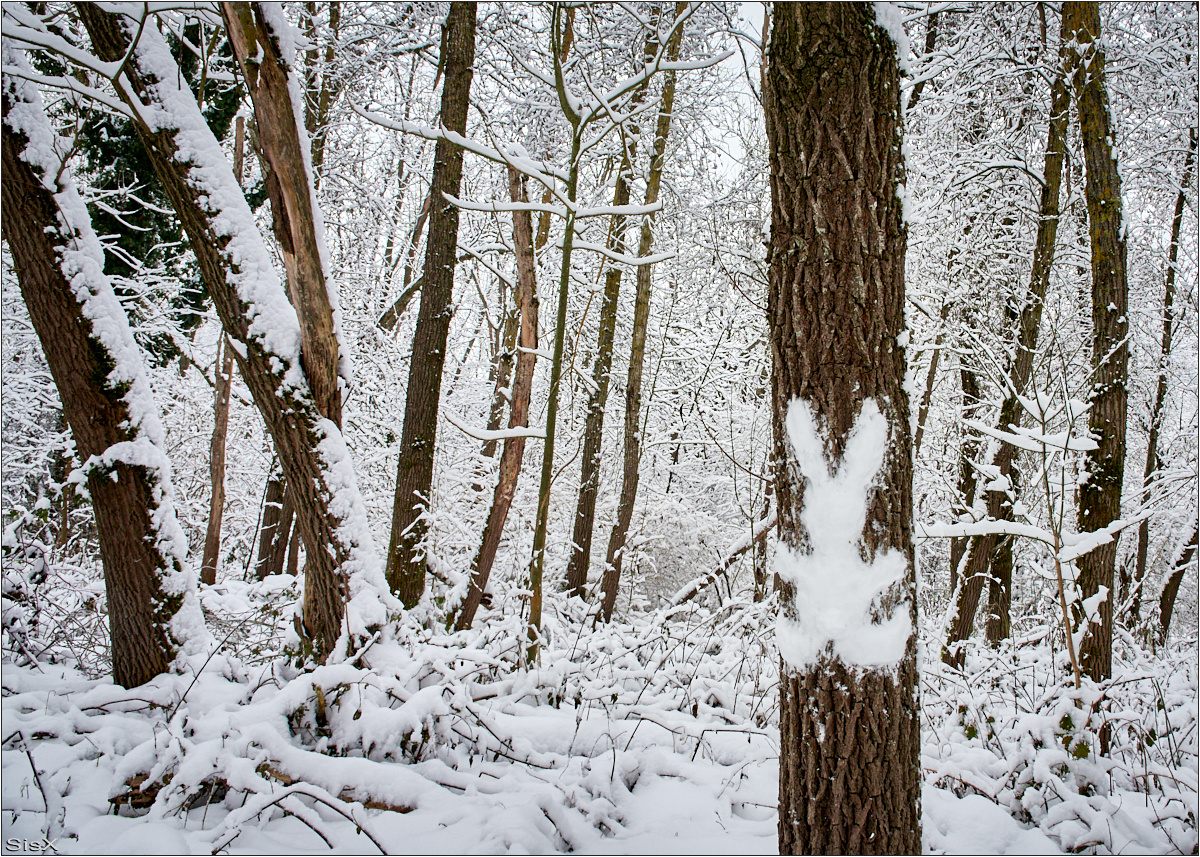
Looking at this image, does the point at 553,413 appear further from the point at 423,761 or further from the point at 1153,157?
the point at 1153,157

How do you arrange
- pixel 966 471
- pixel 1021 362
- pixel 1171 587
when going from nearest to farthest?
pixel 1021 362 → pixel 966 471 → pixel 1171 587

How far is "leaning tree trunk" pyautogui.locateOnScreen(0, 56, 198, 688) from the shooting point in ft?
9.23

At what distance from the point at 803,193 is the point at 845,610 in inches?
46.4

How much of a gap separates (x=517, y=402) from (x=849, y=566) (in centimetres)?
328

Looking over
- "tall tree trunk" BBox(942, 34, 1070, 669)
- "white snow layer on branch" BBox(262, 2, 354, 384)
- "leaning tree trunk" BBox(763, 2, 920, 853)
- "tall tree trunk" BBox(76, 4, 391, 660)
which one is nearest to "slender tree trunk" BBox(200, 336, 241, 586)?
"tall tree trunk" BBox(76, 4, 391, 660)

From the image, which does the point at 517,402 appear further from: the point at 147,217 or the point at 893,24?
the point at 147,217

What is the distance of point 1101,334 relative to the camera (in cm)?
376

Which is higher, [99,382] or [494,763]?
[99,382]

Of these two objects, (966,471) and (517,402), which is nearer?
(517,402)

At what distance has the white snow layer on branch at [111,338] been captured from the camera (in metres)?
2.82

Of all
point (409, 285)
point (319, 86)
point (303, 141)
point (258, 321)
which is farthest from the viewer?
point (409, 285)

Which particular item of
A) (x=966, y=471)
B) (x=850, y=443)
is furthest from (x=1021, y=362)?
(x=850, y=443)

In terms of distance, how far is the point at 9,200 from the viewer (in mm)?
2795

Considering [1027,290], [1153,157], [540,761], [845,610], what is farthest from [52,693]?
[1153,157]
